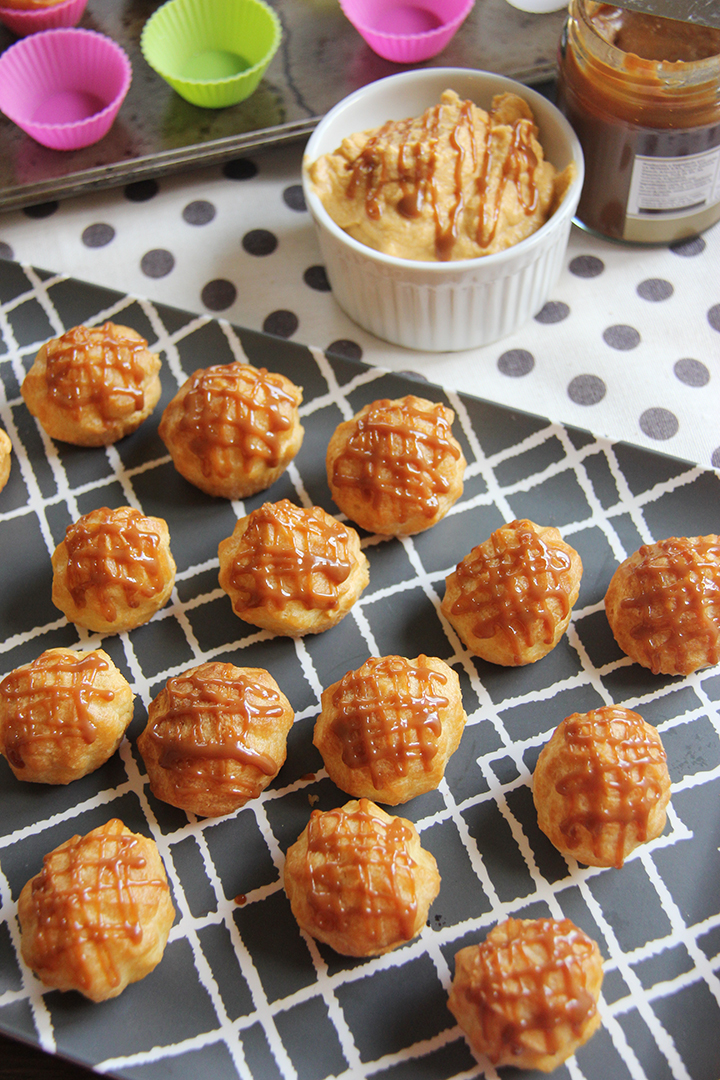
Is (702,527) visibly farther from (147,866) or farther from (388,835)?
(147,866)

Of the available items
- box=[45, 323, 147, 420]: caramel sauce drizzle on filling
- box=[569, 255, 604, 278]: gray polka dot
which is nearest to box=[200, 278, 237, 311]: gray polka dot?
box=[45, 323, 147, 420]: caramel sauce drizzle on filling

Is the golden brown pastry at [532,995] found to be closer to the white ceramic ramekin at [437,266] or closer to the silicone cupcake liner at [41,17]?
the white ceramic ramekin at [437,266]

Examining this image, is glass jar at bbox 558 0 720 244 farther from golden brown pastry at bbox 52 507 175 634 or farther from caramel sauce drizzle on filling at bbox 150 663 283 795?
caramel sauce drizzle on filling at bbox 150 663 283 795

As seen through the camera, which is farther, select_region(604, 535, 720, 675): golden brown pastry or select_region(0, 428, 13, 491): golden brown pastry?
select_region(0, 428, 13, 491): golden brown pastry

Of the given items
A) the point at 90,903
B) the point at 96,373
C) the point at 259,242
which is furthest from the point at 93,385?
the point at 90,903

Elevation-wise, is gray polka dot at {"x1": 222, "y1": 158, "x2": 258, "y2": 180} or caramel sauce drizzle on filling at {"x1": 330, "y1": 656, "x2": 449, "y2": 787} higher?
gray polka dot at {"x1": 222, "y1": 158, "x2": 258, "y2": 180}

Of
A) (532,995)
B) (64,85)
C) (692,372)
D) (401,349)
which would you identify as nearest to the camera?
(532,995)

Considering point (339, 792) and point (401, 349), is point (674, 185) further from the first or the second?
point (339, 792)
